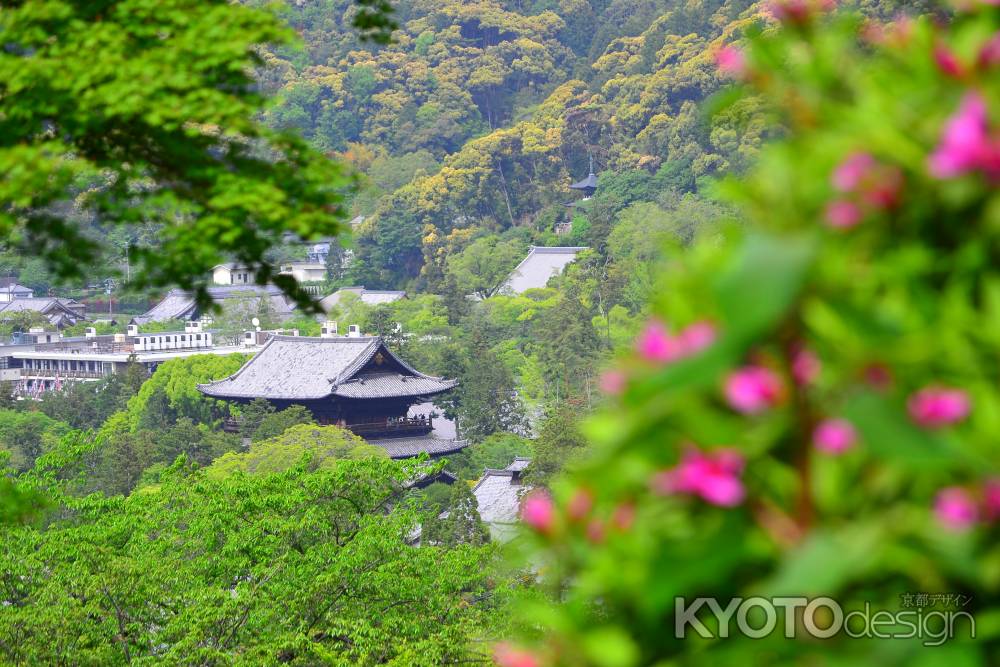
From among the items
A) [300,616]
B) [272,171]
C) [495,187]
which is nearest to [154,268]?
[272,171]

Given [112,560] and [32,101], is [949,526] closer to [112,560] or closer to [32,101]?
[32,101]

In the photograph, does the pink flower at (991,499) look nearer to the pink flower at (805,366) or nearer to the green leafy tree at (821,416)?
the green leafy tree at (821,416)

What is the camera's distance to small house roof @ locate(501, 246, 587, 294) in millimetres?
34375

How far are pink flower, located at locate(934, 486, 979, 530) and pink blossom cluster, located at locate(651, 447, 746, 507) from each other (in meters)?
0.10

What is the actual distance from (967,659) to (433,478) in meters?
21.0

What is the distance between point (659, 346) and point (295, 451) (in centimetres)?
1627

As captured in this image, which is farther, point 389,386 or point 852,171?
point 389,386

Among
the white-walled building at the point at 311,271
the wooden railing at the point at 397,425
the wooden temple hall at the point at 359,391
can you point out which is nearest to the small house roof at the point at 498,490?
the wooden temple hall at the point at 359,391

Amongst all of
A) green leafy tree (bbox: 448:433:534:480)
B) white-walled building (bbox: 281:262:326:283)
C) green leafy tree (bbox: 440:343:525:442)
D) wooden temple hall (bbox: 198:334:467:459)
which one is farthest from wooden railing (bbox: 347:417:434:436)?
white-walled building (bbox: 281:262:326:283)

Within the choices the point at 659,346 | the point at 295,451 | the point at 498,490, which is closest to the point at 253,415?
the point at 498,490

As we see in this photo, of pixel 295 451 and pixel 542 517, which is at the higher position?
pixel 542 517

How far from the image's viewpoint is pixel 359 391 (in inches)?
883

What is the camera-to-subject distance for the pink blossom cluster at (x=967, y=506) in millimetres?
572

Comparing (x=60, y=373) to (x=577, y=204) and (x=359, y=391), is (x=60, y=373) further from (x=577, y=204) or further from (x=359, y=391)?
(x=577, y=204)
